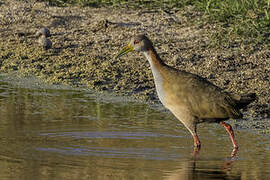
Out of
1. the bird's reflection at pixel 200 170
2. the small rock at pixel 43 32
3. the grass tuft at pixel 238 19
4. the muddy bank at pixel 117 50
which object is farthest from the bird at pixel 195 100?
the small rock at pixel 43 32

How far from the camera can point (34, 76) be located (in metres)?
11.9

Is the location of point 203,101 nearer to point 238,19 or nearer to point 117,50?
point 117,50

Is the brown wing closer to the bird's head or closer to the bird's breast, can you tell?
the bird's breast

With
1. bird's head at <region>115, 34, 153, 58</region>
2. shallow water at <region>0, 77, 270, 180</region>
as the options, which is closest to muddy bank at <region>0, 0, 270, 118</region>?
shallow water at <region>0, 77, 270, 180</region>

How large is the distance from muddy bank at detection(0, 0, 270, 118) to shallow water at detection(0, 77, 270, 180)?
0.80 meters

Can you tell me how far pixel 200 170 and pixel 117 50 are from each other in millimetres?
5331

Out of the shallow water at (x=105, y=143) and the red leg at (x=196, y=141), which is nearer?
the shallow water at (x=105, y=143)

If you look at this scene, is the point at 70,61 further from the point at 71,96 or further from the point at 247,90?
the point at 247,90

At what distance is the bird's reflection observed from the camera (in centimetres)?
720

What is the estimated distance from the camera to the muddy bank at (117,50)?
11.1 metres

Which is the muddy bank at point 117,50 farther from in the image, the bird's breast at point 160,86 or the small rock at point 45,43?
the bird's breast at point 160,86

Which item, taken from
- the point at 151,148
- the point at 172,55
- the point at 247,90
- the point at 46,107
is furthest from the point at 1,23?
the point at 151,148

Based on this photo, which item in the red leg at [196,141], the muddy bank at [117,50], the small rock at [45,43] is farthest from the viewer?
the small rock at [45,43]

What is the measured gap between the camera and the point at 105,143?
8.51 metres
